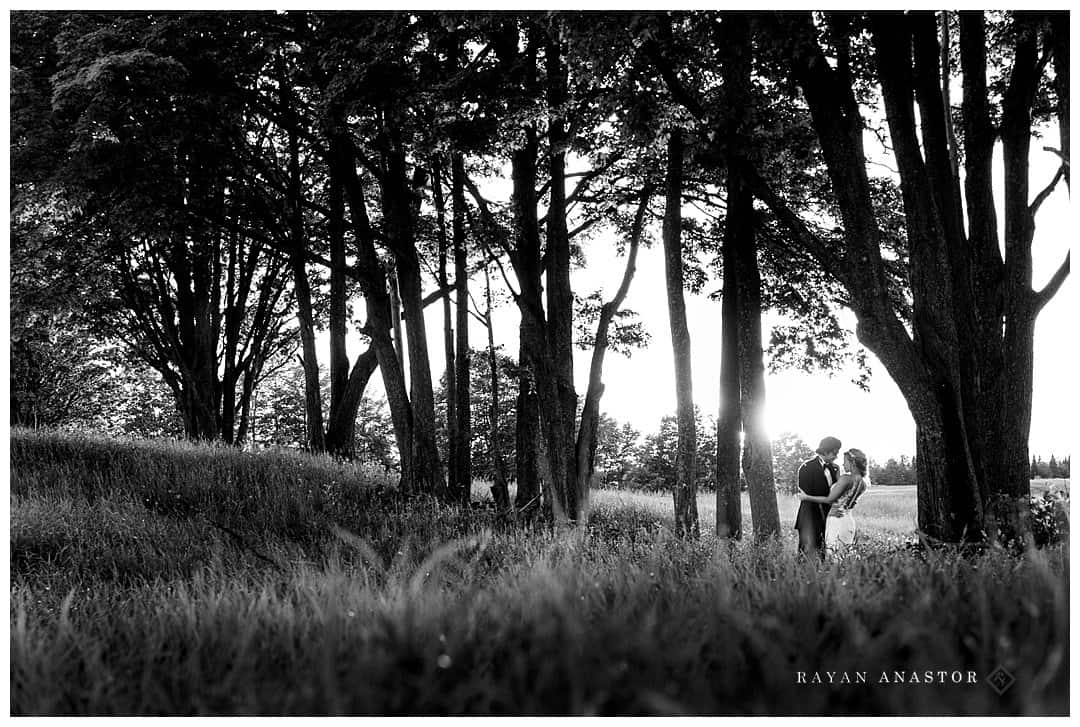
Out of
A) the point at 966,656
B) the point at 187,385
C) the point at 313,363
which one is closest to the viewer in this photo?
the point at 966,656

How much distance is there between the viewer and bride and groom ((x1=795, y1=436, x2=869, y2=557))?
7.68 meters

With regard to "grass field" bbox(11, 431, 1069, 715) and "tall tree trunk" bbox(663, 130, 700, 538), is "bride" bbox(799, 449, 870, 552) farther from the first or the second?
"grass field" bbox(11, 431, 1069, 715)

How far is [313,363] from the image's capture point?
14.7 meters

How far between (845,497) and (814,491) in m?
0.55

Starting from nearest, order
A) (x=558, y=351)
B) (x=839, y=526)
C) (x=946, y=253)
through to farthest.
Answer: (x=946, y=253) < (x=839, y=526) < (x=558, y=351)

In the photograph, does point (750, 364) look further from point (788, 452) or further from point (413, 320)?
point (788, 452)

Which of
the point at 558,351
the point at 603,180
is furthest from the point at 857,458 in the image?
the point at 603,180

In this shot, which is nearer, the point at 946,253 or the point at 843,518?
the point at 946,253

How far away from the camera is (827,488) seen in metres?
7.72

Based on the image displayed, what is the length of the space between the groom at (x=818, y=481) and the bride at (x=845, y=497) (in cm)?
8

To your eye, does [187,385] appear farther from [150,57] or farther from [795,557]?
[795,557]

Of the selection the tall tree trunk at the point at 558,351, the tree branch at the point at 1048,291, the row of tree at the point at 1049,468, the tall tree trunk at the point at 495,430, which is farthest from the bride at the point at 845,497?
the tall tree trunk at the point at 495,430

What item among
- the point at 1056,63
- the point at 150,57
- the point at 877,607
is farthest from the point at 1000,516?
the point at 150,57

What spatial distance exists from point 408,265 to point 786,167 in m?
5.40
